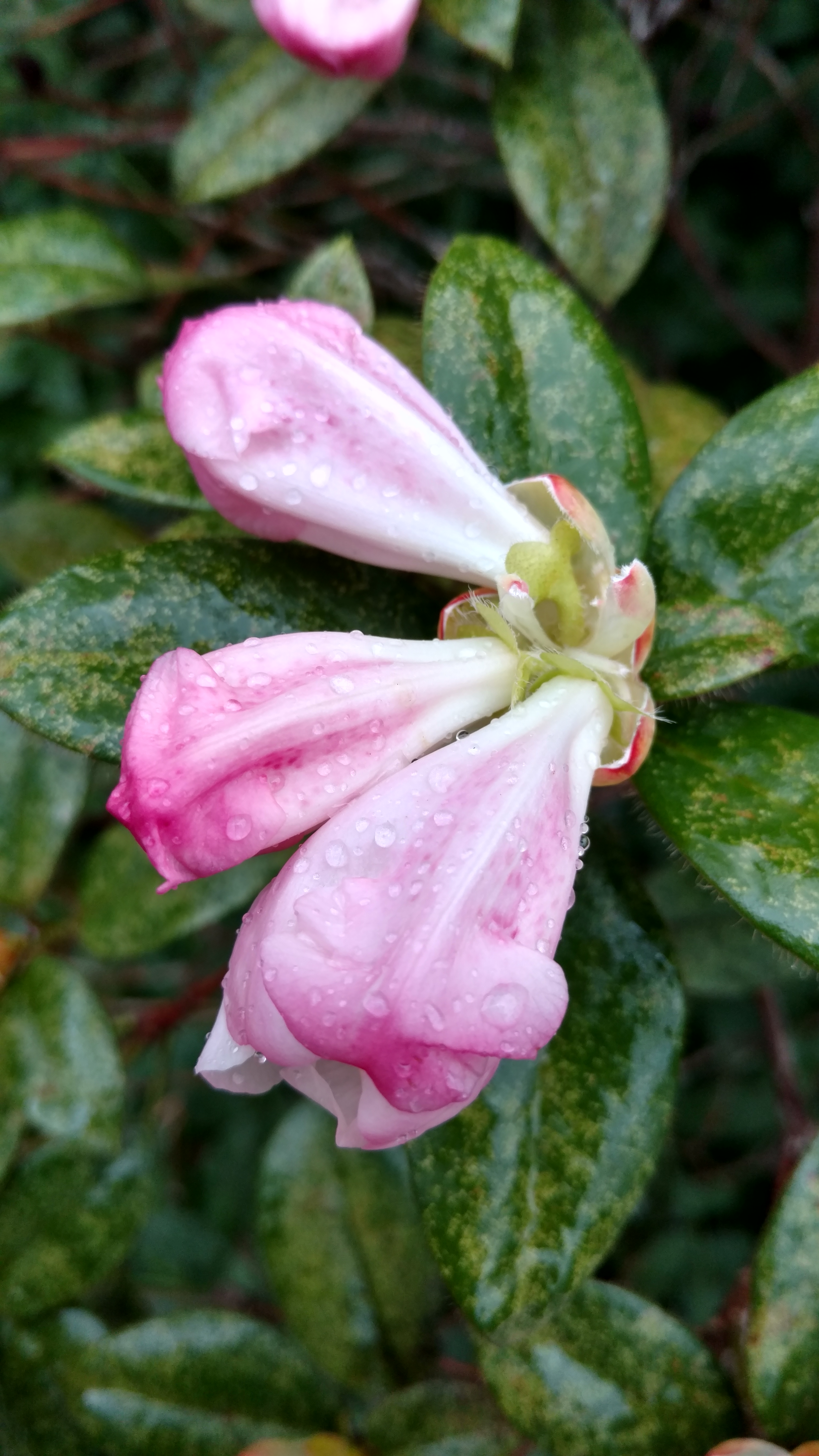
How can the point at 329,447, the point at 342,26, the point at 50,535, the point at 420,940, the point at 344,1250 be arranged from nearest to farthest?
the point at 420,940
the point at 329,447
the point at 342,26
the point at 344,1250
the point at 50,535

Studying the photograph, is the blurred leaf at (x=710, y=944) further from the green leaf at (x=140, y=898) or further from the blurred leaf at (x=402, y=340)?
the blurred leaf at (x=402, y=340)

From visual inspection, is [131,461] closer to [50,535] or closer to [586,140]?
[50,535]

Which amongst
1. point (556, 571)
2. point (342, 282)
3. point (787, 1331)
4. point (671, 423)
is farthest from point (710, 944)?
point (342, 282)

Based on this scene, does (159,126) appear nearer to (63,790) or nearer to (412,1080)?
(63,790)

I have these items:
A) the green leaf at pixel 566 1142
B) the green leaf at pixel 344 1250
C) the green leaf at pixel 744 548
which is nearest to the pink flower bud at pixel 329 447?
the green leaf at pixel 744 548

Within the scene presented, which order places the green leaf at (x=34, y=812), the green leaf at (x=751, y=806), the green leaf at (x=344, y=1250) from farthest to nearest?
1. the green leaf at (x=34, y=812)
2. the green leaf at (x=344, y=1250)
3. the green leaf at (x=751, y=806)

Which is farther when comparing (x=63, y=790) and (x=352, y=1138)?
(x=63, y=790)

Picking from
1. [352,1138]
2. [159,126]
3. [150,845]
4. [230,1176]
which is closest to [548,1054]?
[352,1138]
